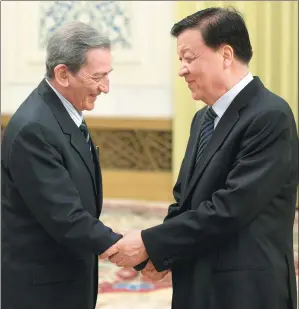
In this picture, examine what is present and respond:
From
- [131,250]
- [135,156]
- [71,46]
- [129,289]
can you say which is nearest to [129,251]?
[131,250]

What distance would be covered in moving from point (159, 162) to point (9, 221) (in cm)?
383

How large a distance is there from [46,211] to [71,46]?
0.58m

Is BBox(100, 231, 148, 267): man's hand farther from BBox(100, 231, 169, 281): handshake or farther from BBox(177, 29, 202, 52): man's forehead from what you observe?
BBox(177, 29, 202, 52): man's forehead

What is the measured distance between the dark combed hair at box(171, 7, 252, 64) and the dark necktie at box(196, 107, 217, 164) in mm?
221

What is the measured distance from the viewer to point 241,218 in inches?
78.8

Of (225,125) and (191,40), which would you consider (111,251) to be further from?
(191,40)

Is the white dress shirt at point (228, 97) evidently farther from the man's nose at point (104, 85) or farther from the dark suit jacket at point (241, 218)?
the man's nose at point (104, 85)

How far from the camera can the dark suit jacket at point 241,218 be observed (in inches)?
78.3

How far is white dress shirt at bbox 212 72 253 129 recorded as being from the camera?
214cm

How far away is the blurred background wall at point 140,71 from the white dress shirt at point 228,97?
3.33 metres

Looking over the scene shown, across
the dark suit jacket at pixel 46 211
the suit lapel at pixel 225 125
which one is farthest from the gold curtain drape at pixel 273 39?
the dark suit jacket at pixel 46 211

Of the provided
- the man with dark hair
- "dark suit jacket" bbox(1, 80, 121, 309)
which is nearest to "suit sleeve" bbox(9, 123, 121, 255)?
"dark suit jacket" bbox(1, 80, 121, 309)

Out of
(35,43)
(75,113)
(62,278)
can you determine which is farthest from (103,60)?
(35,43)

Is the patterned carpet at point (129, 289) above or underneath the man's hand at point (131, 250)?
underneath
